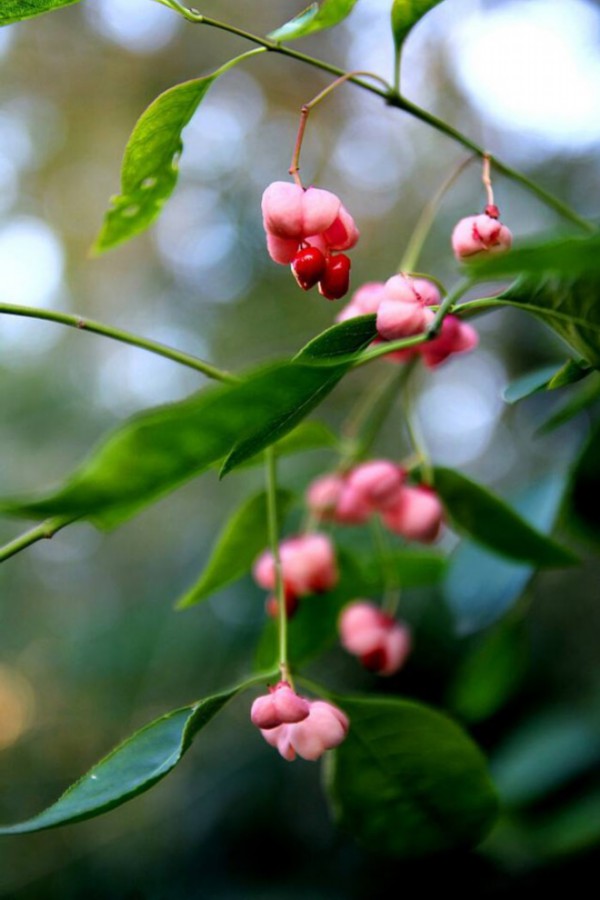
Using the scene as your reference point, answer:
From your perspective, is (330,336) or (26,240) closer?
(330,336)

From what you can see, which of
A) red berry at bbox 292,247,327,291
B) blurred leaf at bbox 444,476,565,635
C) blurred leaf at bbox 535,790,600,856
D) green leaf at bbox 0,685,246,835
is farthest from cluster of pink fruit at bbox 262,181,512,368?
blurred leaf at bbox 535,790,600,856

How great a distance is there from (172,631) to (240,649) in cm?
19

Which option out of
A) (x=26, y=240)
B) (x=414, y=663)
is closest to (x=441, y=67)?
(x=26, y=240)

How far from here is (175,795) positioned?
1.79 metres

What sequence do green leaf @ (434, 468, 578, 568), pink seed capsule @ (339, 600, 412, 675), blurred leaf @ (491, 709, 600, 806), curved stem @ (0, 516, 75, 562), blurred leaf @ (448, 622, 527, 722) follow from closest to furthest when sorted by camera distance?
1. curved stem @ (0, 516, 75, 562)
2. green leaf @ (434, 468, 578, 568)
3. pink seed capsule @ (339, 600, 412, 675)
4. blurred leaf @ (448, 622, 527, 722)
5. blurred leaf @ (491, 709, 600, 806)

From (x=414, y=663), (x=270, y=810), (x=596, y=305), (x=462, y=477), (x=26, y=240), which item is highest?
(x=26, y=240)

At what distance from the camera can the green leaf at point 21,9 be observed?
0.43 metres

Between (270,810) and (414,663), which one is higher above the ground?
(414,663)

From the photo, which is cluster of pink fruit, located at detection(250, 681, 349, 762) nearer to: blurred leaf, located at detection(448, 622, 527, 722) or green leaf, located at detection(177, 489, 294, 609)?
green leaf, located at detection(177, 489, 294, 609)

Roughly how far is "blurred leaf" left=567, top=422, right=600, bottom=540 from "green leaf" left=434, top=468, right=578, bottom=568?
0.14 metres

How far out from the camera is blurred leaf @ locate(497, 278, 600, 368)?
388mm

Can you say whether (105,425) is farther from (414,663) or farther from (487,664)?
(487,664)

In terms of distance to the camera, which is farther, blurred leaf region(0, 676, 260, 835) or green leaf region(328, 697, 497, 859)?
green leaf region(328, 697, 497, 859)

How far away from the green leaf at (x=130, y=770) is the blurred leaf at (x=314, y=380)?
5.7 inches
